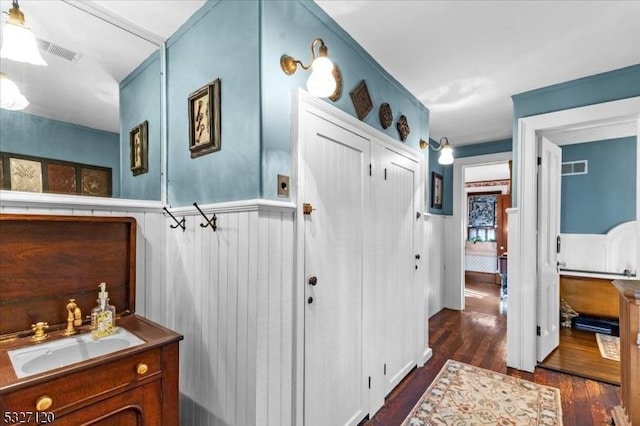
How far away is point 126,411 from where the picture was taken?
1202 mm

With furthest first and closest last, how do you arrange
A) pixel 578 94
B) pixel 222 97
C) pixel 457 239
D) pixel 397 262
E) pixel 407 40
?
pixel 457 239, pixel 578 94, pixel 397 262, pixel 407 40, pixel 222 97

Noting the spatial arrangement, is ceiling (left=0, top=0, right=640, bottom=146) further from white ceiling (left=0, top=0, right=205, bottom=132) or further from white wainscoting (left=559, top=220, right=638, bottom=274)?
white wainscoting (left=559, top=220, right=638, bottom=274)

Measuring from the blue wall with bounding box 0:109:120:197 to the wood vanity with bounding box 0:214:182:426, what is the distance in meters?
0.31

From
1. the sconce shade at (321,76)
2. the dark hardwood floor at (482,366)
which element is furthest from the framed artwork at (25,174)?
the dark hardwood floor at (482,366)

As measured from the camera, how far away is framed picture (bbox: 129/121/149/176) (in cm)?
180

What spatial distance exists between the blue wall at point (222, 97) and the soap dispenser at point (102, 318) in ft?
2.01

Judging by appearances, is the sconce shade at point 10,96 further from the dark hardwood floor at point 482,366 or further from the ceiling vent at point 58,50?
the dark hardwood floor at point 482,366

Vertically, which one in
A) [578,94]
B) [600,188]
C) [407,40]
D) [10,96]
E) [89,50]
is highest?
[407,40]

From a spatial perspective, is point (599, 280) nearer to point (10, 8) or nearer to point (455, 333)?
point (455, 333)

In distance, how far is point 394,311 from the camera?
239 centimetres

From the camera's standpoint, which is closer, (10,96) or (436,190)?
(10,96)

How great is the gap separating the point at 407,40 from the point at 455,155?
10.1ft

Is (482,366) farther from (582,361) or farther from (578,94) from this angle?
(578,94)

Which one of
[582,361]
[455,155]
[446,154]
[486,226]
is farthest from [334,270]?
[486,226]
